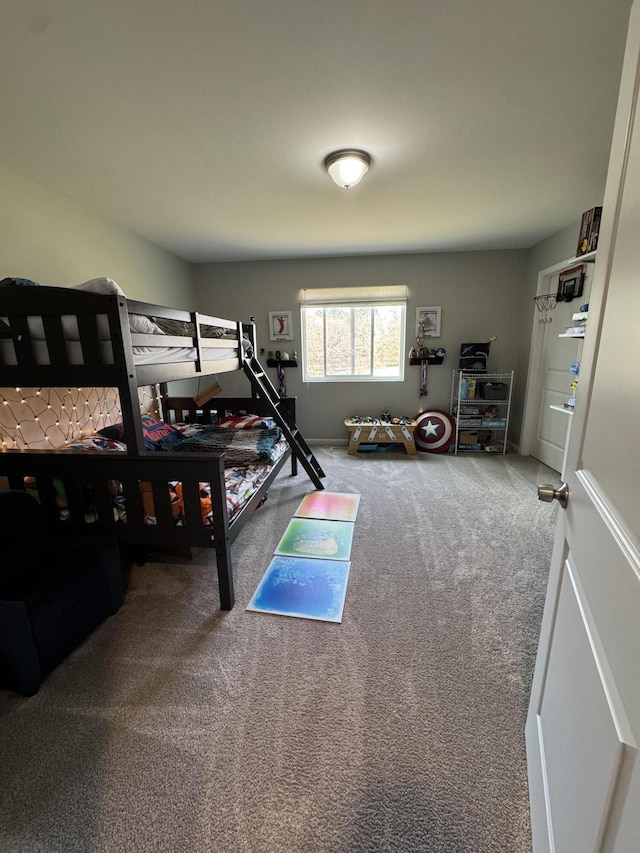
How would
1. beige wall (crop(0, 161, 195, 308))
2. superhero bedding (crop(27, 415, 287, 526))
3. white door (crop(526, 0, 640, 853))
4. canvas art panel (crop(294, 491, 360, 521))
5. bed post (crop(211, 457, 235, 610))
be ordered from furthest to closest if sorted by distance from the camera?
1. canvas art panel (crop(294, 491, 360, 521))
2. beige wall (crop(0, 161, 195, 308))
3. superhero bedding (crop(27, 415, 287, 526))
4. bed post (crop(211, 457, 235, 610))
5. white door (crop(526, 0, 640, 853))

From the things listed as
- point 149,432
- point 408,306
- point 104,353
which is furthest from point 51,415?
point 408,306

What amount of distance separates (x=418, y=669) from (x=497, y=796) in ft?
1.42

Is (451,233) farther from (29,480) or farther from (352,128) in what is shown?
(29,480)

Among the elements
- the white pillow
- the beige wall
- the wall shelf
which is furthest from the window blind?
the white pillow

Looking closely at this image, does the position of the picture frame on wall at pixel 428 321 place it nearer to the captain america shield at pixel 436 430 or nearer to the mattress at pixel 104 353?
the captain america shield at pixel 436 430

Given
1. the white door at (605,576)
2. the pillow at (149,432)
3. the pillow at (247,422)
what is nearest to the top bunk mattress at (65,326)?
the pillow at (149,432)

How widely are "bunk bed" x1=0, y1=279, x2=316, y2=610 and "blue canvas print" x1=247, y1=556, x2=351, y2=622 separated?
0.70 feet

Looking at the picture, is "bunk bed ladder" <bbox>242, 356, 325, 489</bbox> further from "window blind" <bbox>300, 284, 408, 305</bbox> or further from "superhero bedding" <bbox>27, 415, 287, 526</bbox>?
"window blind" <bbox>300, 284, 408, 305</bbox>

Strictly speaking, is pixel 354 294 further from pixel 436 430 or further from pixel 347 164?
pixel 347 164

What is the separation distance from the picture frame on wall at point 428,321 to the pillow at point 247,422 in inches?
86.2

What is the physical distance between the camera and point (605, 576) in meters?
0.60

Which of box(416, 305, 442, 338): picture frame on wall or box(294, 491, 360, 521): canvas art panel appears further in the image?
box(416, 305, 442, 338): picture frame on wall

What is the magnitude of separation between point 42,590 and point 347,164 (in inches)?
103

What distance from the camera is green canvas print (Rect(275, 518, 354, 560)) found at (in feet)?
7.34
